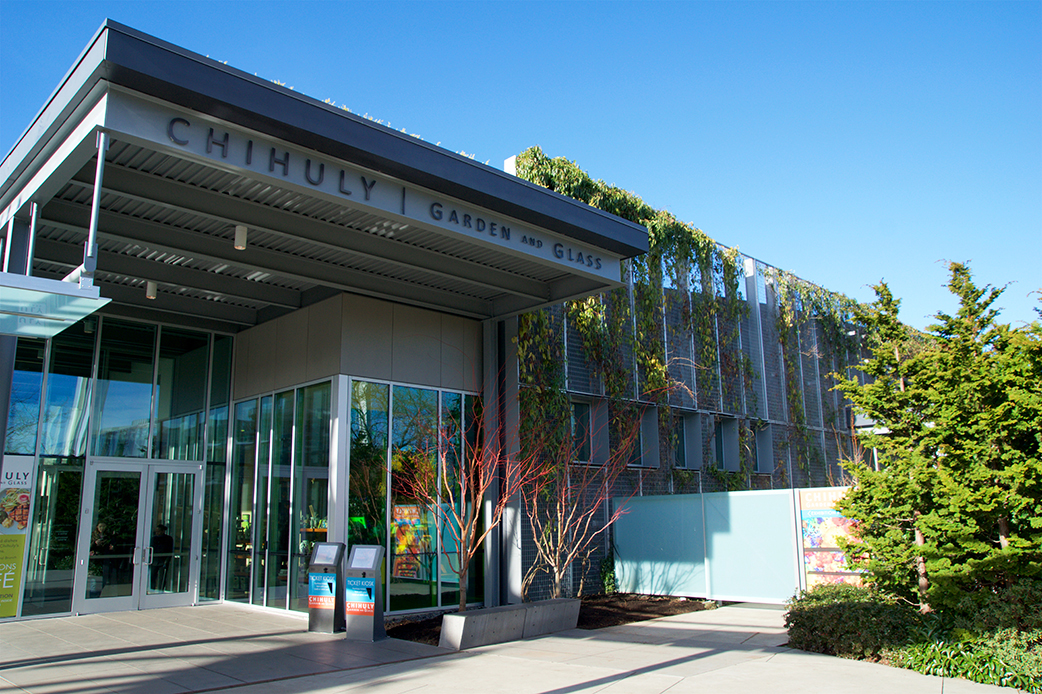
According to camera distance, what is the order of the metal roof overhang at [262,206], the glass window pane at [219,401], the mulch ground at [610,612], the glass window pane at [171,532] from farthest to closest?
the glass window pane at [219,401], the glass window pane at [171,532], the mulch ground at [610,612], the metal roof overhang at [262,206]

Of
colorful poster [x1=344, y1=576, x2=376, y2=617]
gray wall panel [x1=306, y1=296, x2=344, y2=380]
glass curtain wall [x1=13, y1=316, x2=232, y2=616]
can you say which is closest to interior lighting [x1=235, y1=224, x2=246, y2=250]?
gray wall panel [x1=306, y1=296, x2=344, y2=380]

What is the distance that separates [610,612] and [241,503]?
22.6ft

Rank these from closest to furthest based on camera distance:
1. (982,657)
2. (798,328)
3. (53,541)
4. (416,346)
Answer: (982,657) → (53,541) → (416,346) → (798,328)

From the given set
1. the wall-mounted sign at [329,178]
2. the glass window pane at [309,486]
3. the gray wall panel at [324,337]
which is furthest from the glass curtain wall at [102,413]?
the wall-mounted sign at [329,178]

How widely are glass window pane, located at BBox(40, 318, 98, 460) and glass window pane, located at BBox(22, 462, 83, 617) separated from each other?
1.20 ft

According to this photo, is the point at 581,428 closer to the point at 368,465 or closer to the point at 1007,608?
the point at 368,465

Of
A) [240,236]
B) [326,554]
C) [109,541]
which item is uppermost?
[240,236]

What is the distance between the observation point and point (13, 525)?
12.1m

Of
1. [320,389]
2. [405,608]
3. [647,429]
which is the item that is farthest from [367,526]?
[647,429]

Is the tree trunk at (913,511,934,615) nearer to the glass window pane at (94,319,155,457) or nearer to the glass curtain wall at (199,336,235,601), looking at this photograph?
the glass curtain wall at (199,336,235,601)

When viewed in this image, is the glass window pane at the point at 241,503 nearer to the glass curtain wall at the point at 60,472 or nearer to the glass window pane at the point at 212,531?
the glass window pane at the point at 212,531

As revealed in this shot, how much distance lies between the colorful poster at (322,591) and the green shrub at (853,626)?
20.4ft

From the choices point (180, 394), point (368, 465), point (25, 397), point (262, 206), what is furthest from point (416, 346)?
point (25, 397)

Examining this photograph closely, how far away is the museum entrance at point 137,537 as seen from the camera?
42.8 ft
